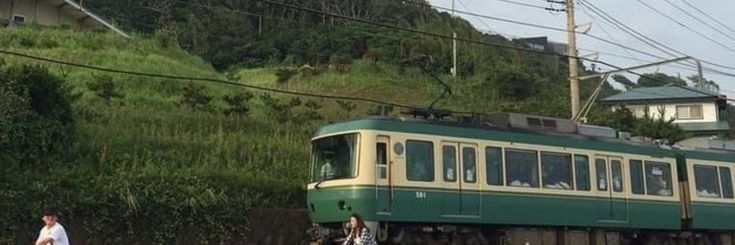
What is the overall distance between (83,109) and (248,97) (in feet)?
23.5

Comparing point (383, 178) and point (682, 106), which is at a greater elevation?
point (682, 106)

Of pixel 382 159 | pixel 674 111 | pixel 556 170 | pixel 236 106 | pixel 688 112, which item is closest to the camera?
pixel 382 159

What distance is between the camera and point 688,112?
49.9 meters

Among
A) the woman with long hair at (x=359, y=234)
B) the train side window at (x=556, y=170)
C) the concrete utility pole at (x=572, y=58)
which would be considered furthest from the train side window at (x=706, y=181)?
the woman with long hair at (x=359, y=234)

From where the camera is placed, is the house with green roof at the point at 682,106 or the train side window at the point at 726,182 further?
the house with green roof at the point at 682,106

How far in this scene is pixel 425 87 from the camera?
1724 inches

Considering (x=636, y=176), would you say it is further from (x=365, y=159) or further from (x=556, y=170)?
(x=365, y=159)

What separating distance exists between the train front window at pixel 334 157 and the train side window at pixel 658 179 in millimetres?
7701

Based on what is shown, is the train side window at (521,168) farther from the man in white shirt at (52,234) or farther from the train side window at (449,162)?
the man in white shirt at (52,234)

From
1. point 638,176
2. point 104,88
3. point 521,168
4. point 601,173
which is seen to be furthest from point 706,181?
point 104,88

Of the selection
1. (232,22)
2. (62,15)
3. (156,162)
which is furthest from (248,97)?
(232,22)

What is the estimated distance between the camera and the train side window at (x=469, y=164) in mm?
15641

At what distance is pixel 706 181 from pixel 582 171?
171 inches

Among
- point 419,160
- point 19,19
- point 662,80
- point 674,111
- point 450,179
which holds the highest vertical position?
point 19,19
